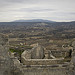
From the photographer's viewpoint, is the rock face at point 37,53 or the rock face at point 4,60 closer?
the rock face at point 4,60

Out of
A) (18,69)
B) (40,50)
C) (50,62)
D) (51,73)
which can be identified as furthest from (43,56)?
(18,69)

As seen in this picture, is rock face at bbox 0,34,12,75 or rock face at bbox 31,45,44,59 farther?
rock face at bbox 31,45,44,59

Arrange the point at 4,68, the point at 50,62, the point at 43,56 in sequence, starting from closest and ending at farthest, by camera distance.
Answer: the point at 4,68
the point at 50,62
the point at 43,56

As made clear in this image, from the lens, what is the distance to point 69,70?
22.5ft

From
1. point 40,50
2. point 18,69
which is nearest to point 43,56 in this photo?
point 40,50

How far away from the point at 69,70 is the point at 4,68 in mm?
3310

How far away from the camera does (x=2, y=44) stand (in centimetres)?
607

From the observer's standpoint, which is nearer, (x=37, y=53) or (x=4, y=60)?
(x=4, y=60)

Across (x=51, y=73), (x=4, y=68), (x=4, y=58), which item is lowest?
(x=51, y=73)

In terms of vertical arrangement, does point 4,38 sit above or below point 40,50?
above

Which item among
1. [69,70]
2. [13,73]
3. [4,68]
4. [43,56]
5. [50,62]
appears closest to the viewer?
[4,68]

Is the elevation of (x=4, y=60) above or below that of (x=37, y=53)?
above

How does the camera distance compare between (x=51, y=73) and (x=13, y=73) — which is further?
(x=51, y=73)

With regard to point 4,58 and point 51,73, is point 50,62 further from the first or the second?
point 4,58
